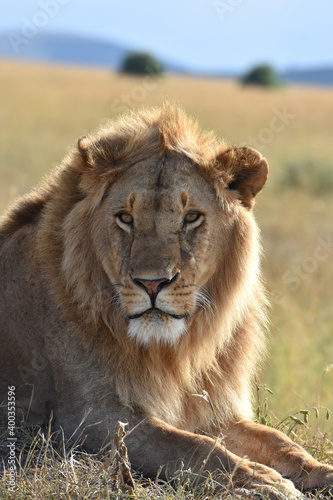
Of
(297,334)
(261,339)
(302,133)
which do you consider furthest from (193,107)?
(261,339)

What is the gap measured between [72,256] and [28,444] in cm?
107

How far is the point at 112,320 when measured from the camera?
396 centimetres

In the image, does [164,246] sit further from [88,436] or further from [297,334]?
[297,334]

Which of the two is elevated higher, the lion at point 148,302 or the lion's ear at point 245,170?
the lion's ear at point 245,170

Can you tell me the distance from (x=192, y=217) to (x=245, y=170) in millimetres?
492

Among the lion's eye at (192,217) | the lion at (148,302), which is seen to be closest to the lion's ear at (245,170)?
the lion at (148,302)

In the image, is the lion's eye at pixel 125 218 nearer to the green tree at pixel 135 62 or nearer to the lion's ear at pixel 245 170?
the lion's ear at pixel 245 170

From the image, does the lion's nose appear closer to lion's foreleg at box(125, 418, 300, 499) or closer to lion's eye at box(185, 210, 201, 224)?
lion's eye at box(185, 210, 201, 224)

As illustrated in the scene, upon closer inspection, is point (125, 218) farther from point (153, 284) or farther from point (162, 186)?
point (153, 284)

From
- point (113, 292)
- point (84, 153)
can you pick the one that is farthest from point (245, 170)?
point (113, 292)

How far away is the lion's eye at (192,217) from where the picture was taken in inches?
151

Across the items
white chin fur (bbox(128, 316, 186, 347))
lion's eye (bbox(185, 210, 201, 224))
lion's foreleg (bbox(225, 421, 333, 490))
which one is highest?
lion's eye (bbox(185, 210, 201, 224))

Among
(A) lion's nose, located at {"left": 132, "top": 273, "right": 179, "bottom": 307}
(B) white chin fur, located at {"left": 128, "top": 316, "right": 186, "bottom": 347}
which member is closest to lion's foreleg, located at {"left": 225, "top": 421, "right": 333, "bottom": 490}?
(B) white chin fur, located at {"left": 128, "top": 316, "right": 186, "bottom": 347}

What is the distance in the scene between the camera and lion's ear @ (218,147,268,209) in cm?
404
